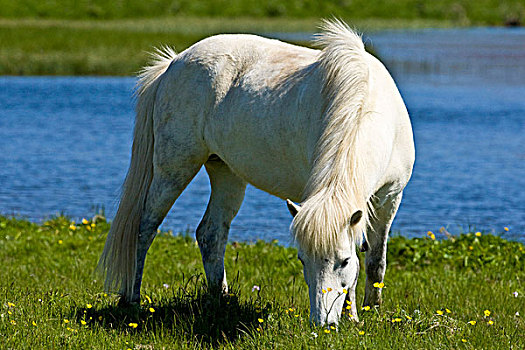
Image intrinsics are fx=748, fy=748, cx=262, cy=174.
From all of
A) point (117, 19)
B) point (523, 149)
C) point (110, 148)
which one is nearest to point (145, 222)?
point (110, 148)

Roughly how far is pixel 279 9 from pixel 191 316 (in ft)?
174

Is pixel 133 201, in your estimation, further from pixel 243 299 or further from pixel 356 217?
pixel 356 217

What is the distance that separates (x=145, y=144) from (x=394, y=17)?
2210 inches

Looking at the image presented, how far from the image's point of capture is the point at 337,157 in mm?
3992

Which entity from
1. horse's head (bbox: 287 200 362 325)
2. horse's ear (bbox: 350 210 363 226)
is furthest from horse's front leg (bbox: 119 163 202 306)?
horse's ear (bbox: 350 210 363 226)

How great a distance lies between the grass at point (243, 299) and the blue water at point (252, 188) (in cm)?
108

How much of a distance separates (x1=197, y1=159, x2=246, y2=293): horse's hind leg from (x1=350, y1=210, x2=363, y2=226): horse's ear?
2.09 m

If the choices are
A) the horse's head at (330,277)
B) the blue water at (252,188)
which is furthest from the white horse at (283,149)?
the blue water at (252,188)

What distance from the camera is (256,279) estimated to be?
21.1ft

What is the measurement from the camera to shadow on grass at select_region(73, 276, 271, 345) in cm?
453

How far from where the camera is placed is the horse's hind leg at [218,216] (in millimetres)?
5703

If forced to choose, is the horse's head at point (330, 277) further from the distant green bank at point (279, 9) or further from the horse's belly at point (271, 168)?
the distant green bank at point (279, 9)

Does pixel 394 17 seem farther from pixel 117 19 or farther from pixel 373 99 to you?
pixel 373 99

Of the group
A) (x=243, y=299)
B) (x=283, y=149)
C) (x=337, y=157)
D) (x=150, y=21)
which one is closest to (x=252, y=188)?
(x=243, y=299)
